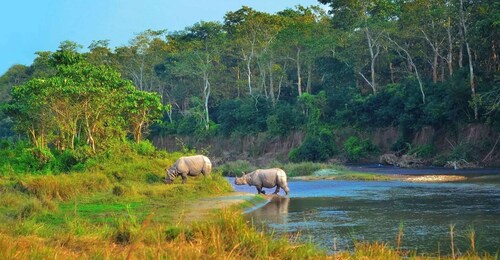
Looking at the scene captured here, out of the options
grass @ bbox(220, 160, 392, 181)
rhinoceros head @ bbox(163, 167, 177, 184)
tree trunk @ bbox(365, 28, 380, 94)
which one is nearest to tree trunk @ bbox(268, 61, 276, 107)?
tree trunk @ bbox(365, 28, 380, 94)

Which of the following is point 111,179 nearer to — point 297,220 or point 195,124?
point 297,220

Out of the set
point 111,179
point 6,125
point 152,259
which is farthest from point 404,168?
point 6,125

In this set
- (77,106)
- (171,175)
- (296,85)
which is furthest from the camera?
(296,85)

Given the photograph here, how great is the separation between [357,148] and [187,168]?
24050mm

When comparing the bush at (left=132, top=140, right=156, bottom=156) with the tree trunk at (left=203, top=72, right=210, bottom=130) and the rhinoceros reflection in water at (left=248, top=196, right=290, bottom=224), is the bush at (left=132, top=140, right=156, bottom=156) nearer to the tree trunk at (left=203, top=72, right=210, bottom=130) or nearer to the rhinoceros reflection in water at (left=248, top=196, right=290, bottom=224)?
the rhinoceros reflection in water at (left=248, top=196, right=290, bottom=224)

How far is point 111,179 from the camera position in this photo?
82.5 feet

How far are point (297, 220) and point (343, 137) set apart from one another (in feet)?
114

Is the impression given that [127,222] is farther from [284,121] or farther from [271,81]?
[271,81]

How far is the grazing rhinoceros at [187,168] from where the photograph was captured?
26.2m

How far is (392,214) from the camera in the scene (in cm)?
1902

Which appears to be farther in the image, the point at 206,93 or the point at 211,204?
the point at 206,93

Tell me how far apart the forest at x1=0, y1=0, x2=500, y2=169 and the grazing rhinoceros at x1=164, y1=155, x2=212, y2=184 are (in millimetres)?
3596

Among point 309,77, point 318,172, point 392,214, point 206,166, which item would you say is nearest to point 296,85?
point 309,77

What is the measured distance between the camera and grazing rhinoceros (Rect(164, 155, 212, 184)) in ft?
86.1
